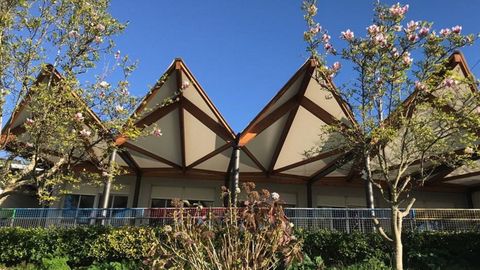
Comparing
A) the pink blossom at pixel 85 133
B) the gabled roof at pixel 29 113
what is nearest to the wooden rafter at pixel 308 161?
the gabled roof at pixel 29 113

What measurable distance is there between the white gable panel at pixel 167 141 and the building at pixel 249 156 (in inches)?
1.5

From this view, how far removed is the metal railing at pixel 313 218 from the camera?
10.5m

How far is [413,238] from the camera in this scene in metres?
9.73

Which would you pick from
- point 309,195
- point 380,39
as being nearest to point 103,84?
point 380,39

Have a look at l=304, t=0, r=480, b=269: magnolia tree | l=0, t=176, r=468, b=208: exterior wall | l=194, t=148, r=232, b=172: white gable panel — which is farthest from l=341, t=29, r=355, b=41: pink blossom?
l=0, t=176, r=468, b=208: exterior wall

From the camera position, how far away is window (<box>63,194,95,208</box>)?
1895 centimetres

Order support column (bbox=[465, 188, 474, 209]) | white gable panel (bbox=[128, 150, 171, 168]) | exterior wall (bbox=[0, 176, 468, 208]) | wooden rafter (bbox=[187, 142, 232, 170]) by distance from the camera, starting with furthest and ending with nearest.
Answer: support column (bbox=[465, 188, 474, 209])
exterior wall (bbox=[0, 176, 468, 208])
white gable panel (bbox=[128, 150, 171, 168])
wooden rafter (bbox=[187, 142, 232, 170])

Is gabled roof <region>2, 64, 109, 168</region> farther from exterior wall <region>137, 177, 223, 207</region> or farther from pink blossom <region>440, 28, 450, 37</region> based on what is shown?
exterior wall <region>137, 177, 223, 207</region>

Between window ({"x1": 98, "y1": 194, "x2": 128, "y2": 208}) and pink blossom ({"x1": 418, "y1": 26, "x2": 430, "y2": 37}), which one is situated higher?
pink blossom ({"x1": 418, "y1": 26, "x2": 430, "y2": 37})

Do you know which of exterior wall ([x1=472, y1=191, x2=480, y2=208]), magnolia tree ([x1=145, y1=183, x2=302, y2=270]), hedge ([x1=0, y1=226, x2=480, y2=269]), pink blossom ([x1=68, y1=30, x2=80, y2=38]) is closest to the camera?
magnolia tree ([x1=145, y1=183, x2=302, y2=270])

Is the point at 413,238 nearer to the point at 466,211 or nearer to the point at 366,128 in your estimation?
the point at 466,211

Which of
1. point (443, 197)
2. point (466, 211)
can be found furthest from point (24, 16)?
point (443, 197)

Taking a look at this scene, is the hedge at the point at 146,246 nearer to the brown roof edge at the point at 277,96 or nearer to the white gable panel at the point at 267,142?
the brown roof edge at the point at 277,96

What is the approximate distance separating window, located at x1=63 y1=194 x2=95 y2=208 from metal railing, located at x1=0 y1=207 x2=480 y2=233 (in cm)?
694
